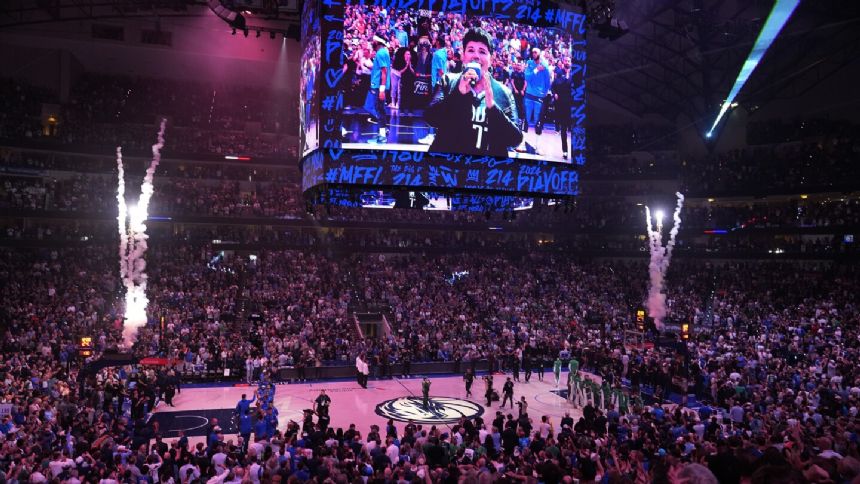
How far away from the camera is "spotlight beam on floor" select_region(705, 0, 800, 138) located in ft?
107

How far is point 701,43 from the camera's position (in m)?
36.3

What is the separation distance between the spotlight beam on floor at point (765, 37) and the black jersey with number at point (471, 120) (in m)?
20.5

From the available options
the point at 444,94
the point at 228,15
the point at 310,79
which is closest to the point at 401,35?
the point at 444,94

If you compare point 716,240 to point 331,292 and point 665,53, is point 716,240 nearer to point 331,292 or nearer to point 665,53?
point 665,53

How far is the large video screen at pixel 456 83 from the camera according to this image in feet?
59.9

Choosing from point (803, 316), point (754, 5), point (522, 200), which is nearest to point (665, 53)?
point (754, 5)

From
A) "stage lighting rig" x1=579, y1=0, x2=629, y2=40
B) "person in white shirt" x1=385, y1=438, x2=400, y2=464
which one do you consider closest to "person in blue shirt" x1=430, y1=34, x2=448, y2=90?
"stage lighting rig" x1=579, y1=0, x2=629, y2=40

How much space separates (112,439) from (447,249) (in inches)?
1388

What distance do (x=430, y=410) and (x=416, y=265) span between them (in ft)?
74.8

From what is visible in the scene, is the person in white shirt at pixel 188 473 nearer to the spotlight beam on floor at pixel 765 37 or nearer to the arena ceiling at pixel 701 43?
the arena ceiling at pixel 701 43

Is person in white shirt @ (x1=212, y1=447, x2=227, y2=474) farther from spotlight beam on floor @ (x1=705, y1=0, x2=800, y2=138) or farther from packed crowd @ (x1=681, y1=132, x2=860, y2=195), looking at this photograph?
packed crowd @ (x1=681, y1=132, x2=860, y2=195)

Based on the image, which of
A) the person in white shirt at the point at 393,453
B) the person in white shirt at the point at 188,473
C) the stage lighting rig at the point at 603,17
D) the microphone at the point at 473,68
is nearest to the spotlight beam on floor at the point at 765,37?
the stage lighting rig at the point at 603,17

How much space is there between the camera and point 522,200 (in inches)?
973

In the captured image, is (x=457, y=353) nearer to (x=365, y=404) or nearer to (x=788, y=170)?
(x=365, y=404)
